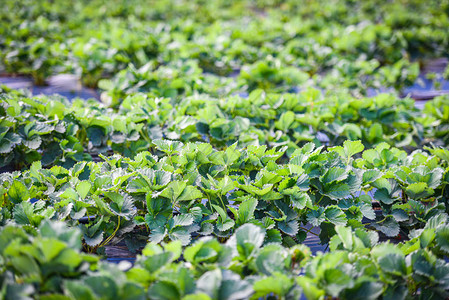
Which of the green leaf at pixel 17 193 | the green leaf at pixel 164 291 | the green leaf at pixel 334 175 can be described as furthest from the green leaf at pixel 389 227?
the green leaf at pixel 17 193

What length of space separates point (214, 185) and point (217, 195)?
0.07 meters

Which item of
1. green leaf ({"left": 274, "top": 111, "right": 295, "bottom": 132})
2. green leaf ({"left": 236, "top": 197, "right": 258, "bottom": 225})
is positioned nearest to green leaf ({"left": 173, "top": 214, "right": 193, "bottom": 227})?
green leaf ({"left": 236, "top": 197, "right": 258, "bottom": 225})

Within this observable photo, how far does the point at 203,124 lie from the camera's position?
1911mm

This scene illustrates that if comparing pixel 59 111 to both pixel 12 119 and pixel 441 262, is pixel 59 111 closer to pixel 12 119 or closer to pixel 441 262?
pixel 12 119

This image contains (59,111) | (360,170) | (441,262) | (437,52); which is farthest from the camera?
(437,52)

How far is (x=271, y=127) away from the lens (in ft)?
6.89

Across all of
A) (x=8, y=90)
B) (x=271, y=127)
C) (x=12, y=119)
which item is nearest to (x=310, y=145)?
(x=271, y=127)

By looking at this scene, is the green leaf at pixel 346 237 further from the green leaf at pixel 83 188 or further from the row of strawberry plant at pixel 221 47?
the row of strawberry plant at pixel 221 47

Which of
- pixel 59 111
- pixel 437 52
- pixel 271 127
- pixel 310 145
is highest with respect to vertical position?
pixel 59 111

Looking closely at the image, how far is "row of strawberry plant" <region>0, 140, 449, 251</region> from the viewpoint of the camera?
1.31m

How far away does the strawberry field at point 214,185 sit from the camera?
0.95 meters

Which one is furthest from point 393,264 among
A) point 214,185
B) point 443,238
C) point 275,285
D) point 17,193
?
point 17,193

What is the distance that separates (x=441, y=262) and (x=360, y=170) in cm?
53

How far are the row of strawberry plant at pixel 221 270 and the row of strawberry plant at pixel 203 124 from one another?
791 mm
